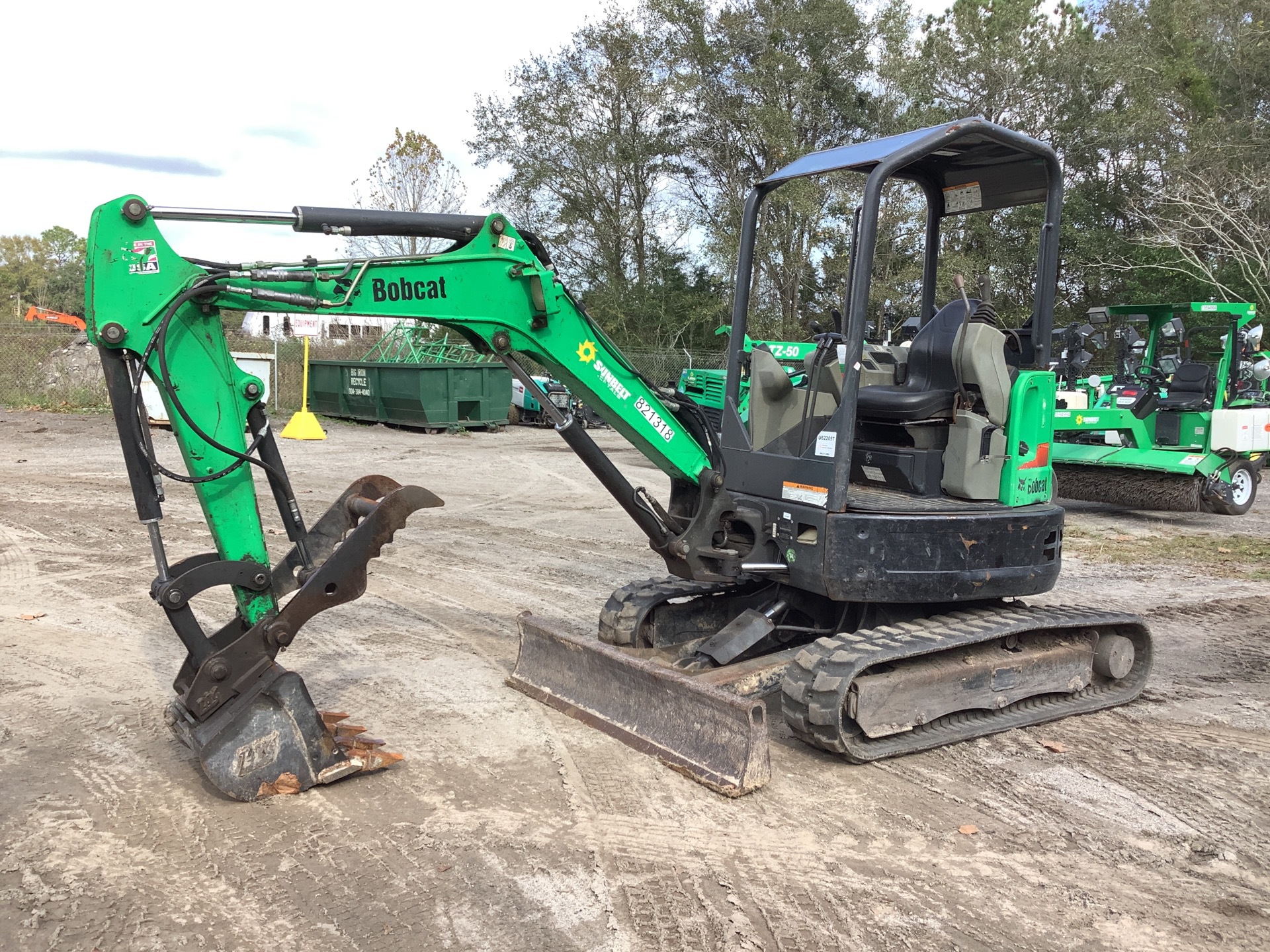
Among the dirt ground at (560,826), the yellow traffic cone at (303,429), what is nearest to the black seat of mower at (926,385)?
the dirt ground at (560,826)

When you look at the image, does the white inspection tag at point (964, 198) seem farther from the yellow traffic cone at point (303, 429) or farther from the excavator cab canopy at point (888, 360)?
the yellow traffic cone at point (303, 429)

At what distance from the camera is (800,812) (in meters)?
4.08

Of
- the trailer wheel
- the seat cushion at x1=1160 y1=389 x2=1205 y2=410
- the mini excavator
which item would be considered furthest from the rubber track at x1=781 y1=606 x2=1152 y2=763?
the seat cushion at x1=1160 y1=389 x2=1205 y2=410

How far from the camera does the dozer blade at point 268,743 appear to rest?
3973 millimetres

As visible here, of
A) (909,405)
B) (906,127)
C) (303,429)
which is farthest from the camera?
(906,127)

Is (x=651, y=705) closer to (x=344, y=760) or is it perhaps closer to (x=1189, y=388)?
(x=344, y=760)

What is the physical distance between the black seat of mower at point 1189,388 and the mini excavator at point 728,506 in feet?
25.6

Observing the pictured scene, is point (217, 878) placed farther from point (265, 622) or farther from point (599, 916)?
point (599, 916)

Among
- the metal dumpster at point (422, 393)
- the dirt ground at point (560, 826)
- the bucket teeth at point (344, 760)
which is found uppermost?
the metal dumpster at point (422, 393)

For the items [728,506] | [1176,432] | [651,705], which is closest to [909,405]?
[728,506]

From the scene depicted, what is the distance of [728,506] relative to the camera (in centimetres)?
517

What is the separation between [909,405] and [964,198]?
4.84 ft

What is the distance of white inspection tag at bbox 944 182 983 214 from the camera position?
5719 millimetres

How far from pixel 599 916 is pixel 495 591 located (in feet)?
15.0
